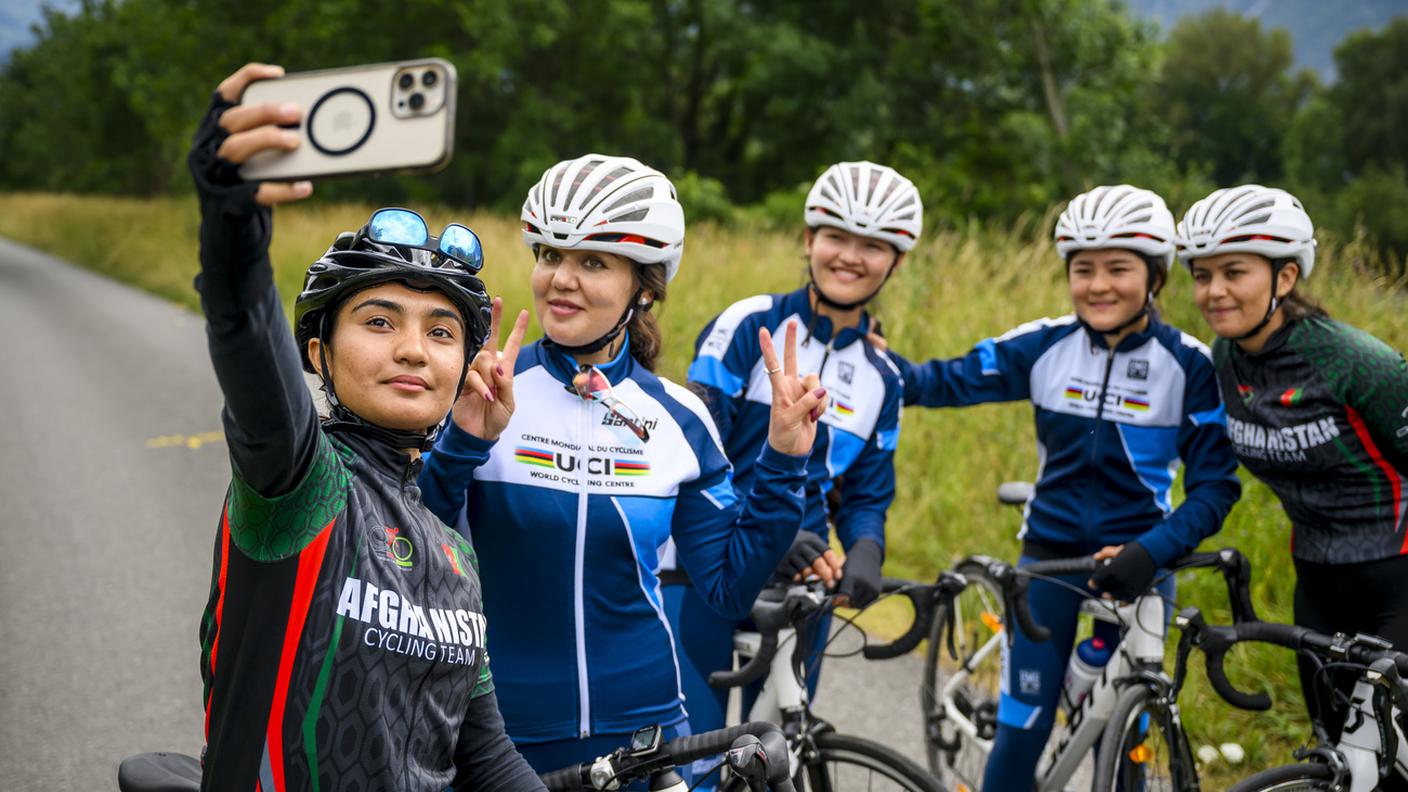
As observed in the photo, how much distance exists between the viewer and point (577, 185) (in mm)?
2857

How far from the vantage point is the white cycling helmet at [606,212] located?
279cm

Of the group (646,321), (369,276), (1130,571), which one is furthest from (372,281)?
(1130,571)

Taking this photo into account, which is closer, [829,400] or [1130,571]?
[1130,571]

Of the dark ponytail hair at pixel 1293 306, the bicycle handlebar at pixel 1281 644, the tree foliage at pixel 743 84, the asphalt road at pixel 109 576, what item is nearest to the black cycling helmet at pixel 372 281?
the bicycle handlebar at pixel 1281 644

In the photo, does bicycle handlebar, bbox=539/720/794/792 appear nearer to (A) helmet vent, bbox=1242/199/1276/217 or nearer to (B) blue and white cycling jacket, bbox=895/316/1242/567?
(B) blue and white cycling jacket, bbox=895/316/1242/567

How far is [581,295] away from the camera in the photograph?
9.14ft

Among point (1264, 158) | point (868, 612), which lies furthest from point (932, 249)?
point (1264, 158)

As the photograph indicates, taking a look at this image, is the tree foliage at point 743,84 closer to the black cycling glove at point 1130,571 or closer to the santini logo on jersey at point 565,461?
the black cycling glove at point 1130,571

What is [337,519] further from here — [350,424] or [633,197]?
[633,197]

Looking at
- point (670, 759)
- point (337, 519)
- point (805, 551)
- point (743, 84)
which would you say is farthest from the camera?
point (743, 84)

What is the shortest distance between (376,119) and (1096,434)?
343cm

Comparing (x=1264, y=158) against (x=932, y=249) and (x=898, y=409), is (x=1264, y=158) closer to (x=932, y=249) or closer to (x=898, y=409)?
(x=932, y=249)

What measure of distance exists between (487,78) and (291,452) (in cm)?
2888

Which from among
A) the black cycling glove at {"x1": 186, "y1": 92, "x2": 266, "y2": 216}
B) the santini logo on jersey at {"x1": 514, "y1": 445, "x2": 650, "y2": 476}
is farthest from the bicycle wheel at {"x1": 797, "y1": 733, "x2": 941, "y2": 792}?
the black cycling glove at {"x1": 186, "y1": 92, "x2": 266, "y2": 216}
